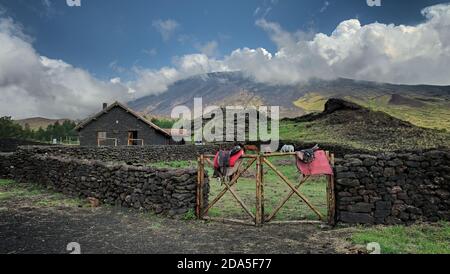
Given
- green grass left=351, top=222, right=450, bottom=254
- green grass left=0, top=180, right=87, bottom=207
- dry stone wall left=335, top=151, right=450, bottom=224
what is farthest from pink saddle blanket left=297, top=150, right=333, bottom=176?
green grass left=0, top=180, right=87, bottom=207

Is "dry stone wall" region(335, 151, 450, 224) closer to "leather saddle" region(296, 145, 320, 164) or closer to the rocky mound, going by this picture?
"leather saddle" region(296, 145, 320, 164)

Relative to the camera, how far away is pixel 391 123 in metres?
39.5

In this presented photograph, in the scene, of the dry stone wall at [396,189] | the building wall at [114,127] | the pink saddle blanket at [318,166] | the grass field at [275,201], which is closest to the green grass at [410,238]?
the dry stone wall at [396,189]

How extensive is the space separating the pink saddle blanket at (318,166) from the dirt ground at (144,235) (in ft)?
4.57

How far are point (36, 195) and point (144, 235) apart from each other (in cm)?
726

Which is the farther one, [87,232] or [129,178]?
[129,178]

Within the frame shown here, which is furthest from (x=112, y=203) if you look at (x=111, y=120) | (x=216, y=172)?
(x=111, y=120)

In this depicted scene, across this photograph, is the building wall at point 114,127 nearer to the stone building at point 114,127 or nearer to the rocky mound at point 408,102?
the stone building at point 114,127

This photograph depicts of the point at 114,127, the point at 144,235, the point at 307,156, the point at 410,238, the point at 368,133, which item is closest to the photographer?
the point at 410,238

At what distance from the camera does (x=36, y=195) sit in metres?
12.6

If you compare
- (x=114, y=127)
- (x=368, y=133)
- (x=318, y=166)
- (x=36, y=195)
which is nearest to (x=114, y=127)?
(x=114, y=127)

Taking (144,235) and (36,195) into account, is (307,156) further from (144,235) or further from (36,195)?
(36,195)
